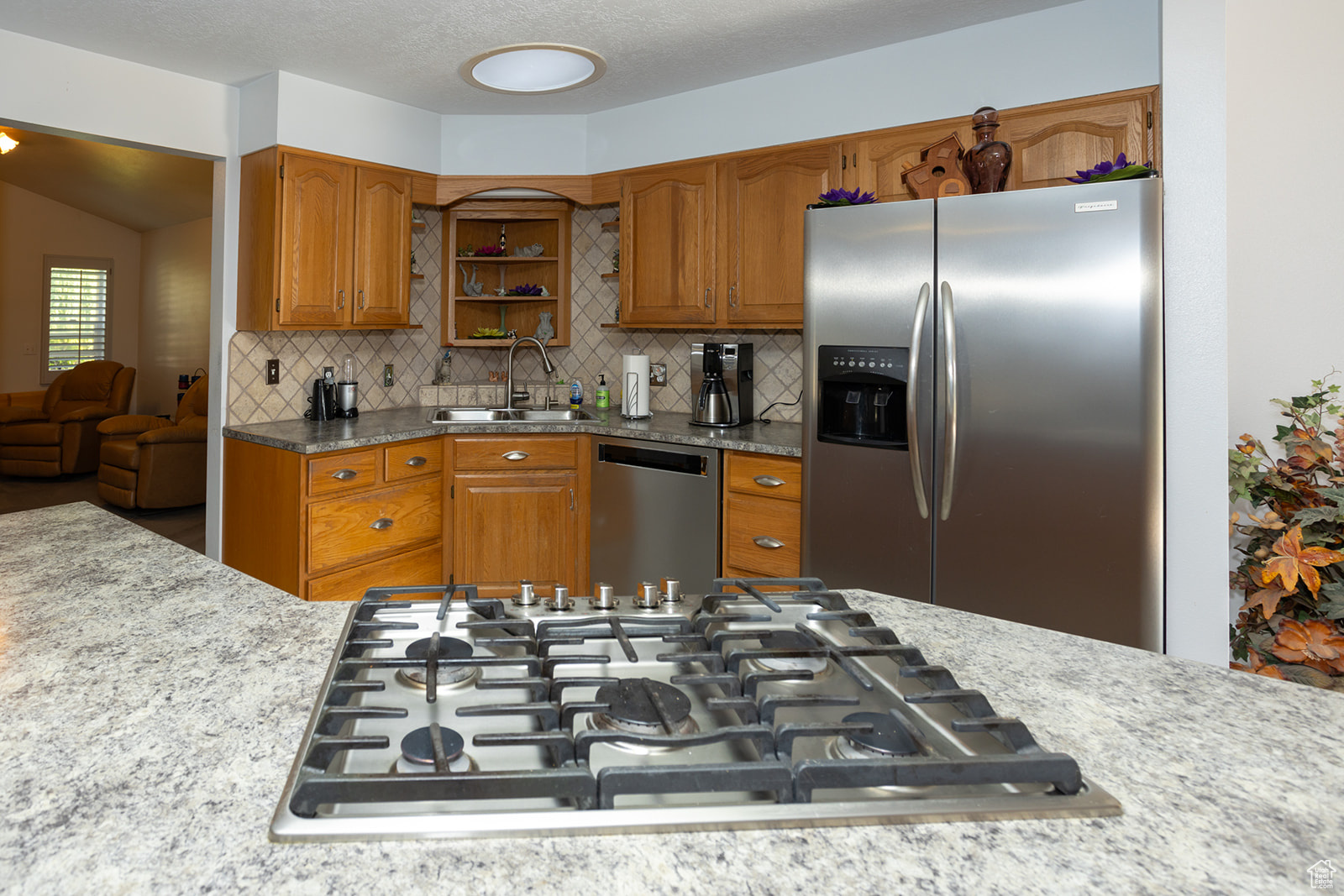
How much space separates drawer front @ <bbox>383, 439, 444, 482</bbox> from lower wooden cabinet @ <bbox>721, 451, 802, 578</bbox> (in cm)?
136

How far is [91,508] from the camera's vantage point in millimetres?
1754

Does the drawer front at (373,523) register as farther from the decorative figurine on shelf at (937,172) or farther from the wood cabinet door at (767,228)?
the decorative figurine on shelf at (937,172)

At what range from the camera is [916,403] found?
233 cm

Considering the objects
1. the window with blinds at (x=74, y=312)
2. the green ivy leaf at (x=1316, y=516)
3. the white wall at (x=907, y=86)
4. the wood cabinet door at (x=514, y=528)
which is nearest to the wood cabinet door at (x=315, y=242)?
the wood cabinet door at (x=514, y=528)

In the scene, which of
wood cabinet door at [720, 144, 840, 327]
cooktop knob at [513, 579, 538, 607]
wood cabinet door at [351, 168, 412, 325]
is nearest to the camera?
cooktop knob at [513, 579, 538, 607]

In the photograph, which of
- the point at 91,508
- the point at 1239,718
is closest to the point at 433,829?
the point at 1239,718

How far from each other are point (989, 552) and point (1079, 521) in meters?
0.25

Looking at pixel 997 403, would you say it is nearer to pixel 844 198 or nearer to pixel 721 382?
pixel 844 198

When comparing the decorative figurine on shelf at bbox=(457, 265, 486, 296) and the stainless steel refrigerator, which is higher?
the decorative figurine on shelf at bbox=(457, 265, 486, 296)

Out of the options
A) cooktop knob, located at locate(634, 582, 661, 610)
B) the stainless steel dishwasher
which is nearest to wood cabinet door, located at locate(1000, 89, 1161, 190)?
the stainless steel dishwasher

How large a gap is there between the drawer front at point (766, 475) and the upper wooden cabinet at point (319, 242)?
6.36ft

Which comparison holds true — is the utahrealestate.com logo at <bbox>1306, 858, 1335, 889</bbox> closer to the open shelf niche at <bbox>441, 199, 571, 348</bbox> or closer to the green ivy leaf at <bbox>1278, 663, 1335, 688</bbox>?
the green ivy leaf at <bbox>1278, 663, 1335, 688</bbox>

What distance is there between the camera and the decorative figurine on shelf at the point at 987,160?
2.38m

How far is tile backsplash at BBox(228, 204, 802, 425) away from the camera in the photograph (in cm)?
366
